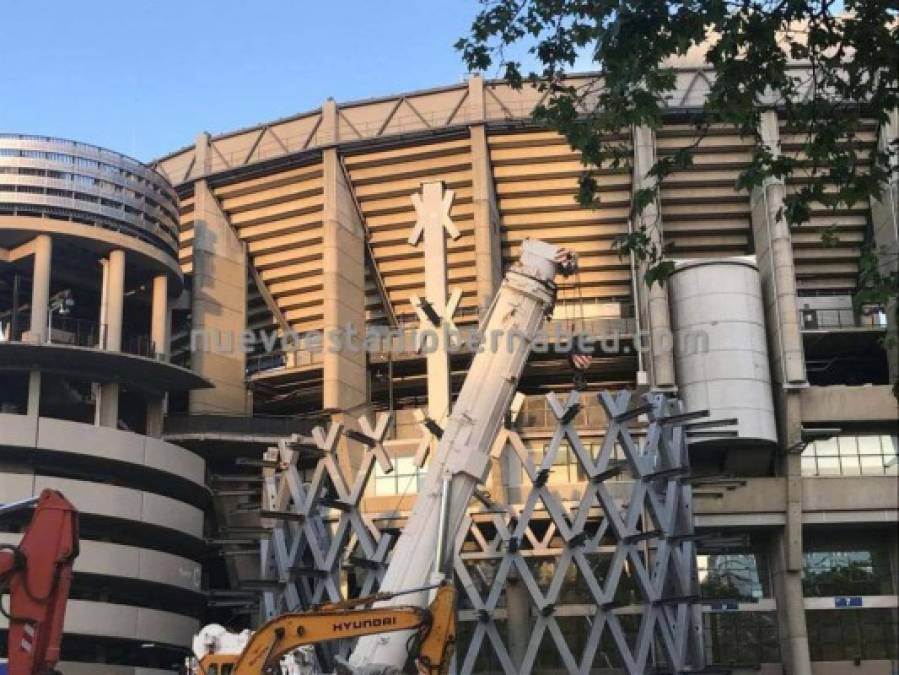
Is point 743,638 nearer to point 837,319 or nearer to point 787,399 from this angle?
point 787,399

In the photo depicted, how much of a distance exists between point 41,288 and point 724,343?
29773mm

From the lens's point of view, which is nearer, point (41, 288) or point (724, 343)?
point (41, 288)

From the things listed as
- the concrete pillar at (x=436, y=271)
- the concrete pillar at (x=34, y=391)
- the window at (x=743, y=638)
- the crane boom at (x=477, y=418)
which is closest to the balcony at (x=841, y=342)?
the window at (x=743, y=638)

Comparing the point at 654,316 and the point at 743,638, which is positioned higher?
the point at 654,316

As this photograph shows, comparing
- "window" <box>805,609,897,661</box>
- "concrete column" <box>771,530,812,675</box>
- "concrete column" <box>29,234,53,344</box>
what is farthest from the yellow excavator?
"window" <box>805,609,897,661</box>

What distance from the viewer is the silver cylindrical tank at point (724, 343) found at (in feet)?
159

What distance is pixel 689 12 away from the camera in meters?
14.8

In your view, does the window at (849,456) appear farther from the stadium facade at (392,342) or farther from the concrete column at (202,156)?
the concrete column at (202,156)

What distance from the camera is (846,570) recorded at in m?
51.8

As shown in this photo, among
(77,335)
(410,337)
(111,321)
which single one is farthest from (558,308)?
(77,335)

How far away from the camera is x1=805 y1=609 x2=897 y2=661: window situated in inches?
1991

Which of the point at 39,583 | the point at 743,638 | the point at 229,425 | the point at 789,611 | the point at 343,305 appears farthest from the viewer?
the point at 229,425

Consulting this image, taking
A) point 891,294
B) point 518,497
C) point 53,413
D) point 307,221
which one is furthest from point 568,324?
point 891,294

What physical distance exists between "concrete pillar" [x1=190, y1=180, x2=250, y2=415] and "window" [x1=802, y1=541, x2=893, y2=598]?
92.6 ft
